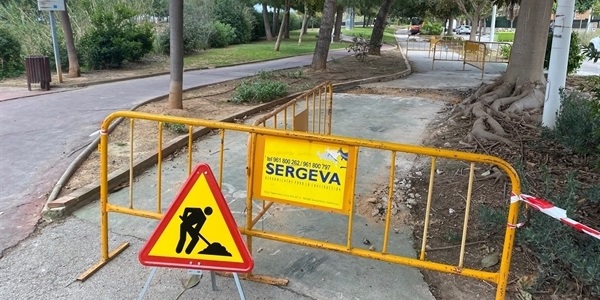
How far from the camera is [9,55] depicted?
1438 centimetres

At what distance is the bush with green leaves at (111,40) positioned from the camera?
1605cm

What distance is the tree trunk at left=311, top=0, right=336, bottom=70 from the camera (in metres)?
15.1

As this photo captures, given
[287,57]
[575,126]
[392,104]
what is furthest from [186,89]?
[287,57]

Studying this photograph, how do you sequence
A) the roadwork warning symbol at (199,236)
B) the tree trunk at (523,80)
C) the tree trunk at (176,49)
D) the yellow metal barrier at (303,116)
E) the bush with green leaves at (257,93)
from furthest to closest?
the bush with green leaves at (257,93)
the tree trunk at (523,80)
the tree trunk at (176,49)
the yellow metal barrier at (303,116)
the roadwork warning symbol at (199,236)

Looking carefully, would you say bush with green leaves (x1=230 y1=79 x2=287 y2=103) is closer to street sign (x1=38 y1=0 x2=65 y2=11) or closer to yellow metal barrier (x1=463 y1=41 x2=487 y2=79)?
street sign (x1=38 y1=0 x2=65 y2=11)

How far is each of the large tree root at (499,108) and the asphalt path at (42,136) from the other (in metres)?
5.91

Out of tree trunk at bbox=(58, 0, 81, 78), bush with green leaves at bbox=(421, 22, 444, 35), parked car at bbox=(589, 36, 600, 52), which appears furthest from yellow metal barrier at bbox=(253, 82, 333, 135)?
bush with green leaves at bbox=(421, 22, 444, 35)

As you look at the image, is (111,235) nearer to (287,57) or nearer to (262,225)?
(262,225)

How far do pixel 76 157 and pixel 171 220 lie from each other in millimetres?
3845

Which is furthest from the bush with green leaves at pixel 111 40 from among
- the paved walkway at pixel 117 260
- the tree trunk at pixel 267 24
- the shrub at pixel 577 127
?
the tree trunk at pixel 267 24

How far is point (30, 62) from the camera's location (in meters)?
11.7

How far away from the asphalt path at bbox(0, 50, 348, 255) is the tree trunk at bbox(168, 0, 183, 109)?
1.42 m

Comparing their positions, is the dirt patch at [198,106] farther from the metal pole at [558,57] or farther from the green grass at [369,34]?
the green grass at [369,34]

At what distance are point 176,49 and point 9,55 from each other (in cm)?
905
